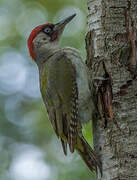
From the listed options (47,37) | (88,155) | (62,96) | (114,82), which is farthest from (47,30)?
(88,155)

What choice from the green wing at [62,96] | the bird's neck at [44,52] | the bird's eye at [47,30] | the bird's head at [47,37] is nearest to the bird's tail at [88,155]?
the green wing at [62,96]

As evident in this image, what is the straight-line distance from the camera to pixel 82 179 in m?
6.60

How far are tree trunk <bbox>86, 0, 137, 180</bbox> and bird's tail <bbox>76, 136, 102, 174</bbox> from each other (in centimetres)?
7

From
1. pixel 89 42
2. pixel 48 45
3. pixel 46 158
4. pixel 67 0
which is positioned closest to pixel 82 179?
pixel 46 158

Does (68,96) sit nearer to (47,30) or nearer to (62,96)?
(62,96)

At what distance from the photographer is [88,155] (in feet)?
13.1

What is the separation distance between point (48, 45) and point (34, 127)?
3.53 m

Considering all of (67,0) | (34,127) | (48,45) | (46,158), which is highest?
(67,0)

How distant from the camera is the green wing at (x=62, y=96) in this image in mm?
4340

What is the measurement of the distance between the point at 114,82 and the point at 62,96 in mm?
916

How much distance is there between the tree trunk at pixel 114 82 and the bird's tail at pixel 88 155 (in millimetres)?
69

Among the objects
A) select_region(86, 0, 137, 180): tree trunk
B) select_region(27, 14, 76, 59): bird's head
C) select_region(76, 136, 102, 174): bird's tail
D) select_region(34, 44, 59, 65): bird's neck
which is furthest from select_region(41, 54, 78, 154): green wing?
select_region(27, 14, 76, 59): bird's head

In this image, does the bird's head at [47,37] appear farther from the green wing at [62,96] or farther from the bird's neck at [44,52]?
the green wing at [62,96]

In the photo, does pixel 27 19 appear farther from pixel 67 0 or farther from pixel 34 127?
pixel 34 127
